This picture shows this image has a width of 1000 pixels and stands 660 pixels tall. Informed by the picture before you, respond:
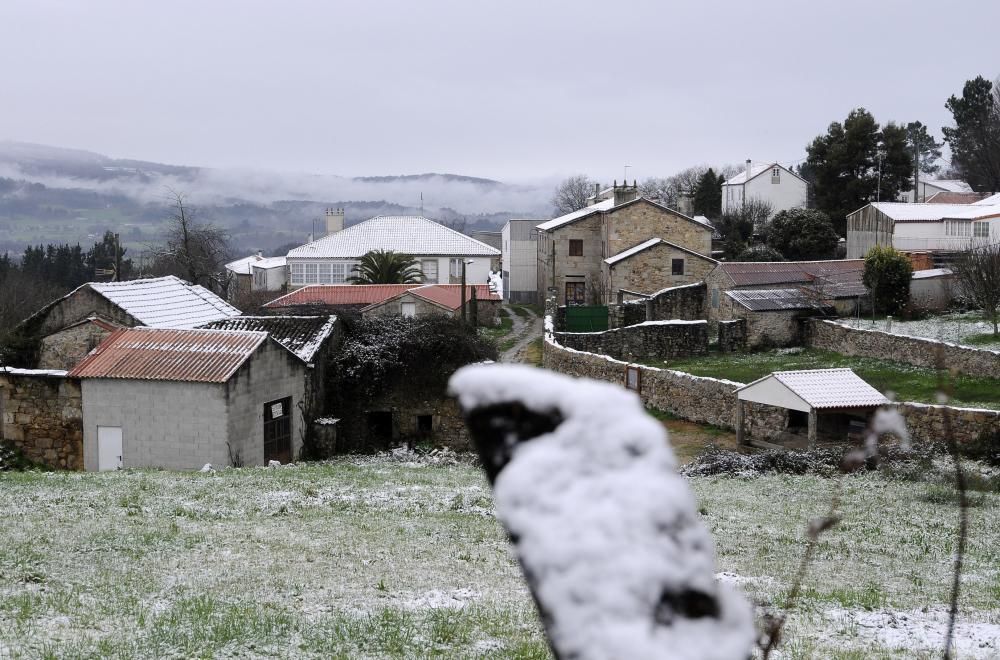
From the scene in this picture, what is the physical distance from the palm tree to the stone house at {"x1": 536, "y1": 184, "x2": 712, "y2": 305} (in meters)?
7.79

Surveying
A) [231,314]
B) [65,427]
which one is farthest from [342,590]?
[231,314]

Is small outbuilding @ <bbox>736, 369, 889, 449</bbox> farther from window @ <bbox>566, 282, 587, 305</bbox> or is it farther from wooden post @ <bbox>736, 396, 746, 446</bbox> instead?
window @ <bbox>566, 282, 587, 305</bbox>

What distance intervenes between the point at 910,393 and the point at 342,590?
20.1 metres

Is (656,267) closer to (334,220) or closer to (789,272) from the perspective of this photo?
(789,272)

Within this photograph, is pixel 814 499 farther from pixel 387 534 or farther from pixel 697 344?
pixel 697 344

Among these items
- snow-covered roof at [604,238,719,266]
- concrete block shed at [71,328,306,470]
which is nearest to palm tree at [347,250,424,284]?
snow-covered roof at [604,238,719,266]

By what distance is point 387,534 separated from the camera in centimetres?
1187

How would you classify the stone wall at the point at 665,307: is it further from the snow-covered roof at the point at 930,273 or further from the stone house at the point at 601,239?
the snow-covered roof at the point at 930,273

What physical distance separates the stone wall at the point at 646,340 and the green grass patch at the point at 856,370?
2.51 feet

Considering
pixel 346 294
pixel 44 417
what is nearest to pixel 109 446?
pixel 44 417

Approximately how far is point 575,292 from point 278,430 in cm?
3314

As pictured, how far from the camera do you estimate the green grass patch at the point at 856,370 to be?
24828 mm

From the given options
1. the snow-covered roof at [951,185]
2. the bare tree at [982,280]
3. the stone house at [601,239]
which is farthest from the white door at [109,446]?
the snow-covered roof at [951,185]

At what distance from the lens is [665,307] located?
4375cm
